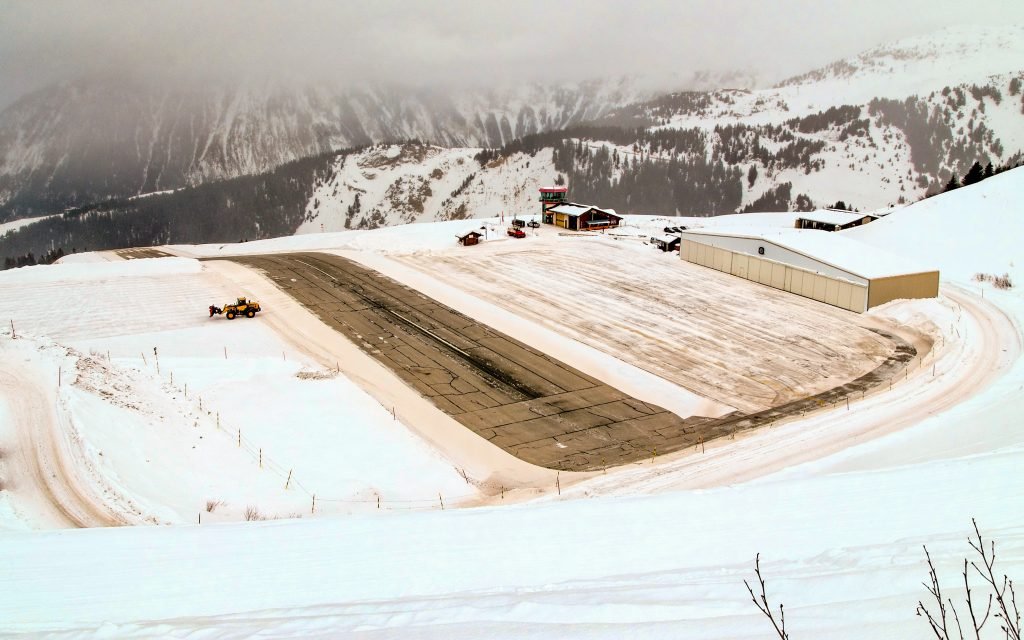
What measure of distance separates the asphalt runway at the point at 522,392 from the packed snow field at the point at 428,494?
3.90 ft

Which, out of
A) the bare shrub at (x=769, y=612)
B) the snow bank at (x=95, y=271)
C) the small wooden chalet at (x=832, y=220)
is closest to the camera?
the bare shrub at (x=769, y=612)

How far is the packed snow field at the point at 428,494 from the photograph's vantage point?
8.44 m

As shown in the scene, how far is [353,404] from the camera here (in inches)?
1031

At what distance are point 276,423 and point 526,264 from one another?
107 feet

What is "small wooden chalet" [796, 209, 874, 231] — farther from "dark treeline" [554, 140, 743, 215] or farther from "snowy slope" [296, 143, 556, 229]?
"snowy slope" [296, 143, 556, 229]

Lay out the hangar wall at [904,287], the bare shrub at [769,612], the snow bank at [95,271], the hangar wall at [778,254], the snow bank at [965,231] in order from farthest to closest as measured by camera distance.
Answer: the snow bank at [95,271] → the snow bank at [965,231] → the hangar wall at [778,254] → the hangar wall at [904,287] → the bare shrub at [769,612]

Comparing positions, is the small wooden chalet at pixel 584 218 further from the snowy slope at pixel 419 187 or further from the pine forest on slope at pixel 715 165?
the pine forest on slope at pixel 715 165

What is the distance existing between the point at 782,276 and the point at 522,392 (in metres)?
23.3

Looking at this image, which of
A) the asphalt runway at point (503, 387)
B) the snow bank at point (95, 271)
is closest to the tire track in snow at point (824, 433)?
the asphalt runway at point (503, 387)

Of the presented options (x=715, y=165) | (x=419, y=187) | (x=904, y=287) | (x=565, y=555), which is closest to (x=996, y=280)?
(x=904, y=287)

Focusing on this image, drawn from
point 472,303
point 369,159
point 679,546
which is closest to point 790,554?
point 679,546

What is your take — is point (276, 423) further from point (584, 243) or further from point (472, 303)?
point (584, 243)

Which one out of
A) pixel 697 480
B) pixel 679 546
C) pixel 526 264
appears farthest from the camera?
pixel 526 264

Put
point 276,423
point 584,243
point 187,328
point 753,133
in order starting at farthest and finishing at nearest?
point 753,133 < point 584,243 < point 187,328 < point 276,423
